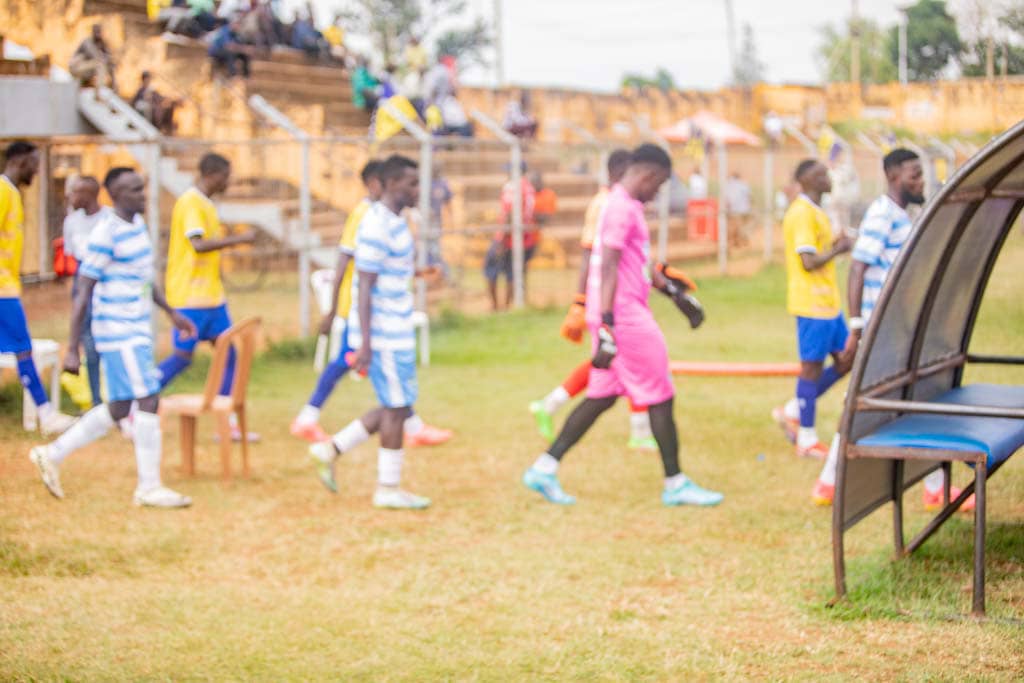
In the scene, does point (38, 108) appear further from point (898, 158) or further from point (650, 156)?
point (898, 158)

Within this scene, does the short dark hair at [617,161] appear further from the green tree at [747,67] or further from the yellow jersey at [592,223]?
the green tree at [747,67]

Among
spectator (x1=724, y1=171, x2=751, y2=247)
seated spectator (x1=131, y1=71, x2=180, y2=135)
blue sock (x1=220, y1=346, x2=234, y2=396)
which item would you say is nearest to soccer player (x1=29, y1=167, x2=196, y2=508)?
blue sock (x1=220, y1=346, x2=234, y2=396)

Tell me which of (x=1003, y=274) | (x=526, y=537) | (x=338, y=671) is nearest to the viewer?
(x=338, y=671)

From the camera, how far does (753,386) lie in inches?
463

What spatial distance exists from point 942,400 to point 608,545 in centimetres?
183

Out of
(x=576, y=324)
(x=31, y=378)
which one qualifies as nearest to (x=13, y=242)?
(x=31, y=378)

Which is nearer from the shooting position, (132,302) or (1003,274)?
(132,302)

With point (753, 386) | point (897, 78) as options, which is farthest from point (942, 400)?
point (753, 386)

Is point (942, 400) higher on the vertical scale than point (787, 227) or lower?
lower

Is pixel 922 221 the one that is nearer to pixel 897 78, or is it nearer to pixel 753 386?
pixel 897 78

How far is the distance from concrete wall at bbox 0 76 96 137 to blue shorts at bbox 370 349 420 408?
427 cm

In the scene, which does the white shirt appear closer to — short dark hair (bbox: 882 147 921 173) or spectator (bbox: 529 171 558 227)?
short dark hair (bbox: 882 147 921 173)

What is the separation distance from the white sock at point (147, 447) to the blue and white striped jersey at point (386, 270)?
1.33 m

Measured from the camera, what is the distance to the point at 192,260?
8.93 metres
